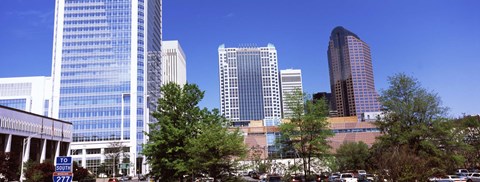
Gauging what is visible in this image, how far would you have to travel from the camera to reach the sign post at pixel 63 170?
1722cm

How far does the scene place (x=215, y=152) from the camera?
3256 centimetres

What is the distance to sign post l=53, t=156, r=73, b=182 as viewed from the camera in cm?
1722

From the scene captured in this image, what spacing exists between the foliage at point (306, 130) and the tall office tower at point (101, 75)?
8683cm

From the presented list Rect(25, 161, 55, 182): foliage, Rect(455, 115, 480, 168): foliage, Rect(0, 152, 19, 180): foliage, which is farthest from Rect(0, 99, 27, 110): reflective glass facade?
Rect(455, 115, 480, 168): foliage

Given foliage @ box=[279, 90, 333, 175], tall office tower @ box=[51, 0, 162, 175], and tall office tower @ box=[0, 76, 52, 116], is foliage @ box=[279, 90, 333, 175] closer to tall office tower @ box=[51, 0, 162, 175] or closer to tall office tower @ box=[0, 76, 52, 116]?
tall office tower @ box=[51, 0, 162, 175]

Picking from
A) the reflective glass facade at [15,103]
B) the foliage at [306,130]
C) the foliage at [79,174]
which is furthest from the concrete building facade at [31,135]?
the reflective glass facade at [15,103]

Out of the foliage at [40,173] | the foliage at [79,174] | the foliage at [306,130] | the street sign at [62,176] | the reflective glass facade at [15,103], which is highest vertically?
the reflective glass facade at [15,103]

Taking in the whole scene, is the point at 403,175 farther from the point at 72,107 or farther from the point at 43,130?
the point at 72,107

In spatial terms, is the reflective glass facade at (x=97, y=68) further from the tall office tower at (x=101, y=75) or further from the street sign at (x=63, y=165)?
the street sign at (x=63, y=165)

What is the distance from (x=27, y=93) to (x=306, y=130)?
461 feet

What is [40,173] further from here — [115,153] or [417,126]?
[115,153]

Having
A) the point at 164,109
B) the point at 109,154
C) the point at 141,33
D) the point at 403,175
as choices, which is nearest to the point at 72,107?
the point at 109,154

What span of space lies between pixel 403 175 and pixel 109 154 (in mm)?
102964

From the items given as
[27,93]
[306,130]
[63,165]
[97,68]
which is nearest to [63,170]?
[63,165]
